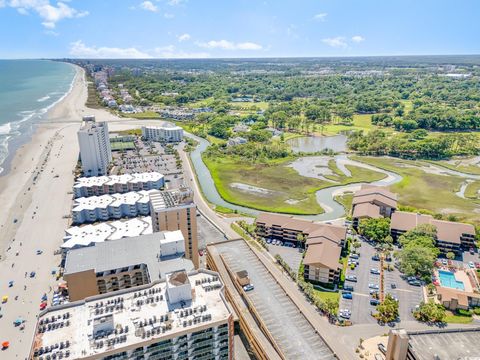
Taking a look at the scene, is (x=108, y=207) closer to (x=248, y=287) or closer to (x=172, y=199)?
(x=172, y=199)

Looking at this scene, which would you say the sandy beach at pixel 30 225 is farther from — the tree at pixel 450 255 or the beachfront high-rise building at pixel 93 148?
the tree at pixel 450 255

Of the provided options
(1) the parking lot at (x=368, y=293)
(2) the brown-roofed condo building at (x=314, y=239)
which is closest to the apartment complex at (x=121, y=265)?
(2) the brown-roofed condo building at (x=314, y=239)

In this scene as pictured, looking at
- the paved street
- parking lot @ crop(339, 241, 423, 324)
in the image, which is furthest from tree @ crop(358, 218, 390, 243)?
the paved street

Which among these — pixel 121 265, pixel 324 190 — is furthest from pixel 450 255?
pixel 121 265

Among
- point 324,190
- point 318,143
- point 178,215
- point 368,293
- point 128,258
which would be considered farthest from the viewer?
point 318,143

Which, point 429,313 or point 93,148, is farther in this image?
point 93,148

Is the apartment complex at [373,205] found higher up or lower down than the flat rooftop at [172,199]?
lower down

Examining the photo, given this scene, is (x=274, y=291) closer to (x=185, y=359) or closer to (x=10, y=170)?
(x=185, y=359)
